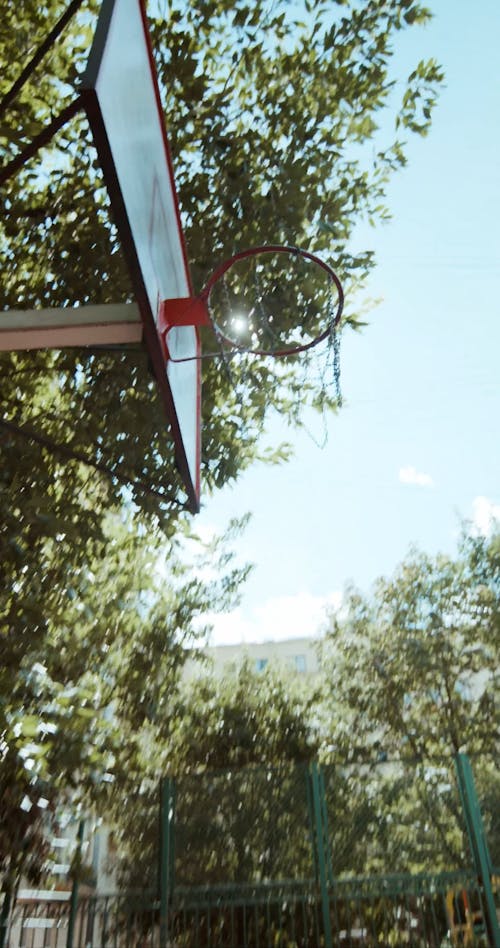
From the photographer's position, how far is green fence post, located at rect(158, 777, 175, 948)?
244 inches

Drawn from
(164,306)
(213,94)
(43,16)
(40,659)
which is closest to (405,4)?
(213,94)

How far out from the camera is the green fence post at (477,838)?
5.72 meters

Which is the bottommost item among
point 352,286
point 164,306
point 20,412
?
point 164,306

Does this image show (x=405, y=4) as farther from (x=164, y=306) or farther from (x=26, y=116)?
(x=164, y=306)

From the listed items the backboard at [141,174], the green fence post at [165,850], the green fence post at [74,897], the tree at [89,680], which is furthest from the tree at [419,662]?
the backboard at [141,174]

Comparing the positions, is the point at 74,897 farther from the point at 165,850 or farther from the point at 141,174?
the point at 141,174

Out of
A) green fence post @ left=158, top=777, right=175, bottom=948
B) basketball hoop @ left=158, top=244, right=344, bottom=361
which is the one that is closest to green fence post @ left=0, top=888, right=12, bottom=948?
green fence post @ left=158, top=777, right=175, bottom=948

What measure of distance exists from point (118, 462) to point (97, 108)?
3.91 metres

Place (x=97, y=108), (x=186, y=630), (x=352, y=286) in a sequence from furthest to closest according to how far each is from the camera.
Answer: (x=186, y=630) < (x=352, y=286) < (x=97, y=108)

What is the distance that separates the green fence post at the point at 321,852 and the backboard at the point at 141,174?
3.91m

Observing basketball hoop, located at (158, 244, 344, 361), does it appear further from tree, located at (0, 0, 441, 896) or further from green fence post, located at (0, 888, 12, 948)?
green fence post, located at (0, 888, 12, 948)

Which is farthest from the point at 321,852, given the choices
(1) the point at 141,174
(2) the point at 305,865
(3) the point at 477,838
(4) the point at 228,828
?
(1) the point at 141,174

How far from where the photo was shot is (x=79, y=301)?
18.2 ft

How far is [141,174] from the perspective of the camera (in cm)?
275
